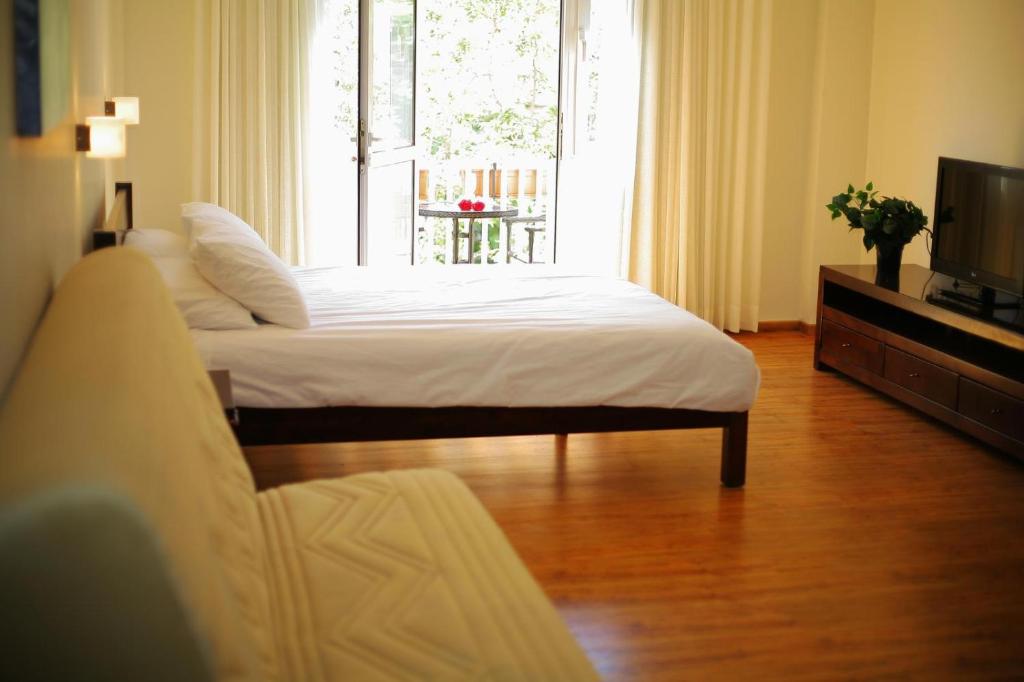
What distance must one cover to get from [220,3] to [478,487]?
310cm

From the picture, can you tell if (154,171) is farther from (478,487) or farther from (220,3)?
(478,487)

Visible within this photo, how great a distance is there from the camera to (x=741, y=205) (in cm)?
639

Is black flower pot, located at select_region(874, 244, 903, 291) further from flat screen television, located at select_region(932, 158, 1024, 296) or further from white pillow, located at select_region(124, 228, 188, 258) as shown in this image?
white pillow, located at select_region(124, 228, 188, 258)

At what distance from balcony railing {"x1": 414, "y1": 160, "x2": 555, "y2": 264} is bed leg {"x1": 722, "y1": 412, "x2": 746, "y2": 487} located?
480cm

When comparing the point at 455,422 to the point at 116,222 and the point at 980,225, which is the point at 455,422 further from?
the point at 980,225

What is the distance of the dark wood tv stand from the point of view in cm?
430

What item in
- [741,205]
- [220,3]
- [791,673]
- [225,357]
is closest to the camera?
[791,673]

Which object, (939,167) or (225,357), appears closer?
(225,357)

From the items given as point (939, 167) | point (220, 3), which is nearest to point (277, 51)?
point (220, 3)

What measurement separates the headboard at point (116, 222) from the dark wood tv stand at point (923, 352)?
10.8 feet

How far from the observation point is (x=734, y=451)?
3943mm

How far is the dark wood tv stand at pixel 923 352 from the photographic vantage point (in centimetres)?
430

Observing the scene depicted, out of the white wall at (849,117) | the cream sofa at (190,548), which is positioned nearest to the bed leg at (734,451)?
the cream sofa at (190,548)

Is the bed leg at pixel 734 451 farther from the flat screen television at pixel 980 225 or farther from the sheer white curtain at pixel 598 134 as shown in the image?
the sheer white curtain at pixel 598 134
